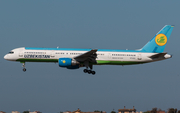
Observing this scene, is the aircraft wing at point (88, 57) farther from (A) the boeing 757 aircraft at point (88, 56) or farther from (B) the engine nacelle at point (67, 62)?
(B) the engine nacelle at point (67, 62)

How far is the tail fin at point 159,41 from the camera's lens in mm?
71125

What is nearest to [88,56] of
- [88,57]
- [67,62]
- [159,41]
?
[88,57]

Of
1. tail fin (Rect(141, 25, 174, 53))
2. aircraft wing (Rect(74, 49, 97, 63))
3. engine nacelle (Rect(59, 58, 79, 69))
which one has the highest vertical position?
tail fin (Rect(141, 25, 174, 53))

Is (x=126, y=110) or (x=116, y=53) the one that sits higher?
(x=116, y=53)

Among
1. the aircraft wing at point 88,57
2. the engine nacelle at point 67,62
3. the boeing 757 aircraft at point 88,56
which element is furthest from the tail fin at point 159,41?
the engine nacelle at point 67,62

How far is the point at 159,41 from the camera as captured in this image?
235 ft

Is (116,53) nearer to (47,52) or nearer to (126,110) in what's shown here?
(47,52)

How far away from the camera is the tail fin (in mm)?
71125

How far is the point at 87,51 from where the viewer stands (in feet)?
229

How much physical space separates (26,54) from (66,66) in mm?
8285

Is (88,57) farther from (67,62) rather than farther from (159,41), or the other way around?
(159,41)

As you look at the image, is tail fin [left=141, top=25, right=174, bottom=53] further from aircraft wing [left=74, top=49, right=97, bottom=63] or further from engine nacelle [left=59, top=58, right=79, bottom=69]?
engine nacelle [left=59, top=58, right=79, bottom=69]

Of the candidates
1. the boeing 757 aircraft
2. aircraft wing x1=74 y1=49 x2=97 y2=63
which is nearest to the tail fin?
the boeing 757 aircraft

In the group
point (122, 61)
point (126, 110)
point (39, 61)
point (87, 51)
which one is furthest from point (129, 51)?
point (126, 110)
